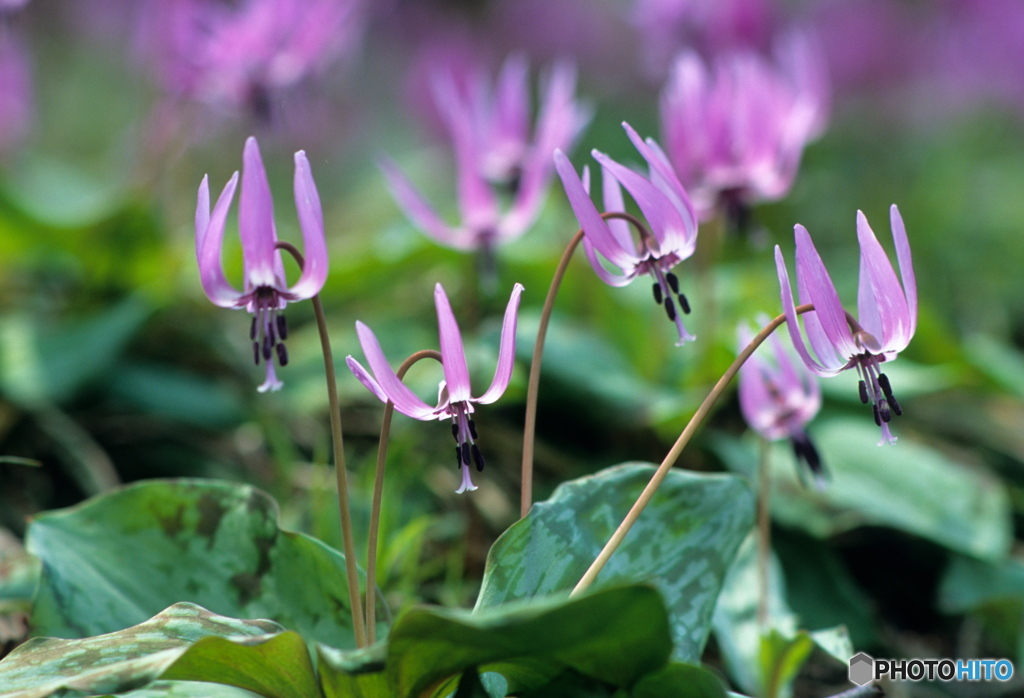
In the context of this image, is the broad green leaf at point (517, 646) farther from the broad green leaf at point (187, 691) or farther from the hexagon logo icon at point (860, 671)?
the hexagon logo icon at point (860, 671)

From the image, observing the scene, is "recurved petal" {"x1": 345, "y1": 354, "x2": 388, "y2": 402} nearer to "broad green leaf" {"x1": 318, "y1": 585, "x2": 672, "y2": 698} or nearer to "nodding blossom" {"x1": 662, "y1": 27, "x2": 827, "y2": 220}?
"broad green leaf" {"x1": 318, "y1": 585, "x2": 672, "y2": 698}

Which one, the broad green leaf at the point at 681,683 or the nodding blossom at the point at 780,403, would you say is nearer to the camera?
the broad green leaf at the point at 681,683

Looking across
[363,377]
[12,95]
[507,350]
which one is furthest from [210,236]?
[12,95]

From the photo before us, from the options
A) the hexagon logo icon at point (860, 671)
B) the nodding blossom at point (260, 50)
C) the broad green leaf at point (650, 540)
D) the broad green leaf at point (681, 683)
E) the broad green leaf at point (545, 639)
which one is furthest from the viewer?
the nodding blossom at point (260, 50)

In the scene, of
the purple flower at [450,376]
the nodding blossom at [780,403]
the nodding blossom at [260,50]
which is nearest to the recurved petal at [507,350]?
the purple flower at [450,376]

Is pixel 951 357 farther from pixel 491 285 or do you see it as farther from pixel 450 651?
pixel 450 651

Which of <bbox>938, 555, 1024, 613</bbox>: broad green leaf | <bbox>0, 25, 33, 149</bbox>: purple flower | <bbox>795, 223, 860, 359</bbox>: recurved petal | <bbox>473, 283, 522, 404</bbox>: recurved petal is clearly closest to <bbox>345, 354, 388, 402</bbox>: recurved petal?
<bbox>473, 283, 522, 404</bbox>: recurved petal

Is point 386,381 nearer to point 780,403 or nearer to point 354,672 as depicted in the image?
point 354,672
